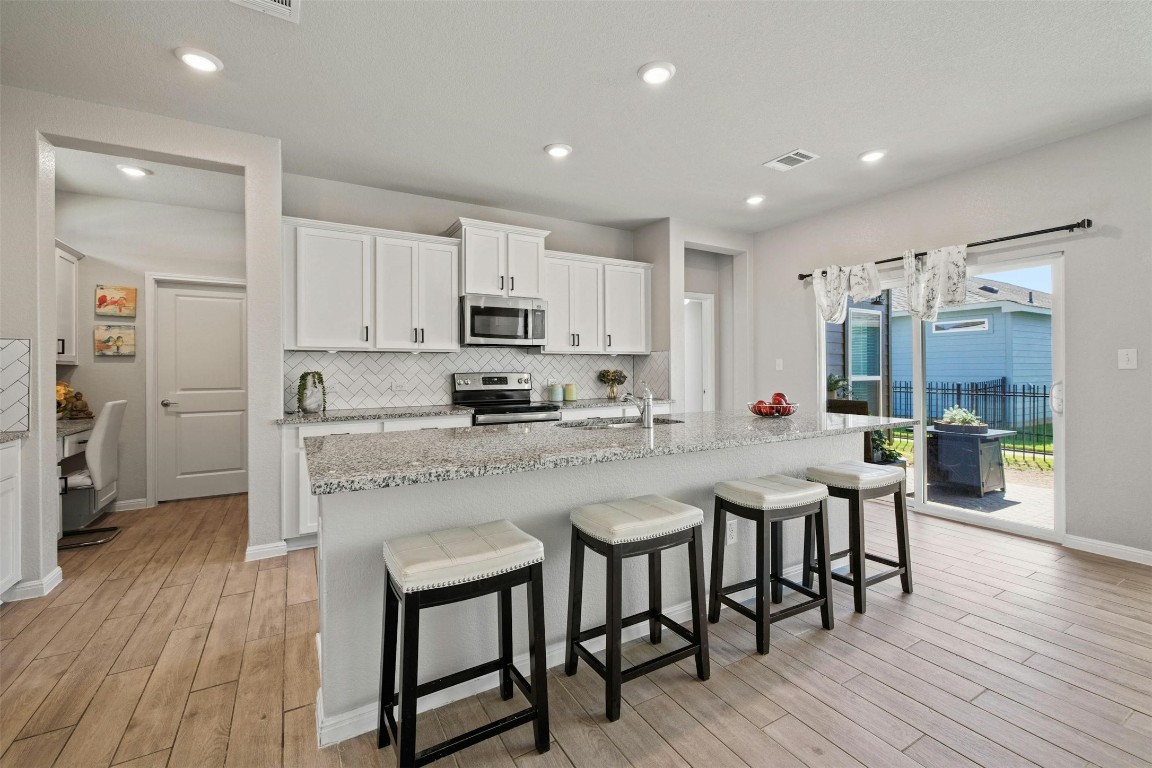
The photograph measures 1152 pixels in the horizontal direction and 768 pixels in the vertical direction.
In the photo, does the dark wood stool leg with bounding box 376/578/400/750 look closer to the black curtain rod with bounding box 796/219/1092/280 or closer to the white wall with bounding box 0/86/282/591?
the white wall with bounding box 0/86/282/591

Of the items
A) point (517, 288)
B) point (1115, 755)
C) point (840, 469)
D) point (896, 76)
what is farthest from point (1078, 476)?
point (517, 288)

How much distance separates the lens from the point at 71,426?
3709 millimetres

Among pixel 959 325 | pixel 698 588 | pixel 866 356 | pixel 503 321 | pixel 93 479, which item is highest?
pixel 503 321

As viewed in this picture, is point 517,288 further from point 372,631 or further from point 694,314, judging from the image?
point 372,631

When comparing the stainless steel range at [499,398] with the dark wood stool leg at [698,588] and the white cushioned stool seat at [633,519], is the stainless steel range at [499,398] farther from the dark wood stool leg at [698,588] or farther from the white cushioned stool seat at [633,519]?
the dark wood stool leg at [698,588]

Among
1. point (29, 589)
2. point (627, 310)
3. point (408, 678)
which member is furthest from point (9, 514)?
point (627, 310)

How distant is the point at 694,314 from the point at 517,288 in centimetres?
257

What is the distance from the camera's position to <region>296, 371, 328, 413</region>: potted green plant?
3.72 metres

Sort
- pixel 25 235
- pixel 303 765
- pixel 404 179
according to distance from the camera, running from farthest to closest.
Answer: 1. pixel 404 179
2. pixel 25 235
3. pixel 303 765

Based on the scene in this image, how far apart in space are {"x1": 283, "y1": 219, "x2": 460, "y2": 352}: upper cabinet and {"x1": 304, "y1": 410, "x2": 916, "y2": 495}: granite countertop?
1803 mm

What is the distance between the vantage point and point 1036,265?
11.7 ft

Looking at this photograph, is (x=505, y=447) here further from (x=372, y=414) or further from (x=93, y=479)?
(x=93, y=479)

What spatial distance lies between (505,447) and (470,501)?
231mm

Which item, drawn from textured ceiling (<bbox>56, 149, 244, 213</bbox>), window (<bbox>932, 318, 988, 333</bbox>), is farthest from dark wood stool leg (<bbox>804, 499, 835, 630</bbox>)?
textured ceiling (<bbox>56, 149, 244, 213</bbox>)
